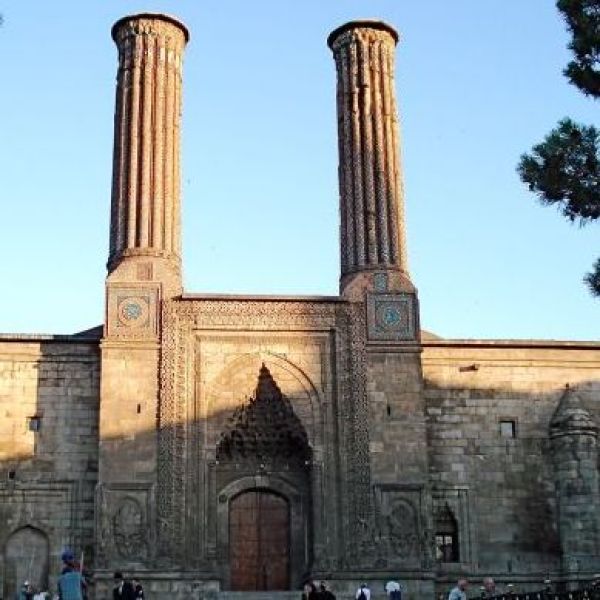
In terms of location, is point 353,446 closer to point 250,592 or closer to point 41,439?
point 250,592

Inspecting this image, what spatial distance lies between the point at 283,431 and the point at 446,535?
12.4 feet

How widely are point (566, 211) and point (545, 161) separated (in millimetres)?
680

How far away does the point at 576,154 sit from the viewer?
1288 centimetres

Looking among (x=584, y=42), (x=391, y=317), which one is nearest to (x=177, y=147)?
(x=391, y=317)

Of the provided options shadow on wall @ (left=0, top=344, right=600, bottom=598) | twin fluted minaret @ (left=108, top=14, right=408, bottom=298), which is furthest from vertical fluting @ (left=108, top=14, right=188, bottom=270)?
shadow on wall @ (left=0, top=344, right=600, bottom=598)

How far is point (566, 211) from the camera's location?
13.3m

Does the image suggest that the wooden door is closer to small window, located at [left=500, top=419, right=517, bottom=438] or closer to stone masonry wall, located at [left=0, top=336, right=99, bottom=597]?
stone masonry wall, located at [left=0, top=336, right=99, bottom=597]

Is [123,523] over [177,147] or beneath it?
beneath

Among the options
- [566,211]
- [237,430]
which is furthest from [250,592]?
[566,211]

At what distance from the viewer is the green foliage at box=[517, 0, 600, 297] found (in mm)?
12844

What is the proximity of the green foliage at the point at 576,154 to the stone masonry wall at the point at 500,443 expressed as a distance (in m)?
10.7

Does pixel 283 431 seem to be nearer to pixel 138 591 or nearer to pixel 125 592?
pixel 138 591

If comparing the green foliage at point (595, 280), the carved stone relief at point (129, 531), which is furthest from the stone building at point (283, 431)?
the green foliage at point (595, 280)

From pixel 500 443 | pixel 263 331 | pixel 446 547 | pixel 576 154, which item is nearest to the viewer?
pixel 576 154
